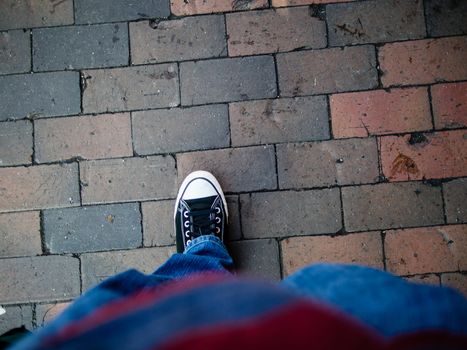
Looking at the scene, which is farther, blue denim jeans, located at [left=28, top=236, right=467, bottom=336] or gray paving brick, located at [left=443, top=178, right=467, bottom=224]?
gray paving brick, located at [left=443, top=178, right=467, bottom=224]

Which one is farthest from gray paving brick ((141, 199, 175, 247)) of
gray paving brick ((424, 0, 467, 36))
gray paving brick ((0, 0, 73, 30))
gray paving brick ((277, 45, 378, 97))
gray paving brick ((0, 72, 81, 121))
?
gray paving brick ((424, 0, 467, 36))

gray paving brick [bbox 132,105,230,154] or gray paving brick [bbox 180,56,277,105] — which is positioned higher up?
gray paving brick [bbox 180,56,277,105]

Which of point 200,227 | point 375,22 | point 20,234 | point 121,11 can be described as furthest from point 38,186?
point 375,22

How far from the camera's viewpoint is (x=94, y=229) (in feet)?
7.12

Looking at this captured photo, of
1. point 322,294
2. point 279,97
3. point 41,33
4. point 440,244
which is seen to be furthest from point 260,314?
point 41,33

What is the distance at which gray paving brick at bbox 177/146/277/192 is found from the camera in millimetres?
2170

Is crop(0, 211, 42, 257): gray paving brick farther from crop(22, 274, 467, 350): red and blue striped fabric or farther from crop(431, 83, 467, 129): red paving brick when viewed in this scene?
crop(431, 83, 467, 129): red paving brick

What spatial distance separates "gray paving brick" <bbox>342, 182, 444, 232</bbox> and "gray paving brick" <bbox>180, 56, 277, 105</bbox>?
667 millimetres

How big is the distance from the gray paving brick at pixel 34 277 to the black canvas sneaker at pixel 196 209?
1.82 feet

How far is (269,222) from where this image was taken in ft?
7.10

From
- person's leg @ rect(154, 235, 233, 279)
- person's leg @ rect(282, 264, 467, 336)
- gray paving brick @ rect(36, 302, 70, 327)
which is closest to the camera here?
person's leg @ rect(282, 264, 467, 336)

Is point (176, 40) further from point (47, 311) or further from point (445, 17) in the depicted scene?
point (47, 311)

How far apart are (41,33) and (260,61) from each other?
111cm

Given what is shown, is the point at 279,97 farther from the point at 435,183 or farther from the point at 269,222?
the point at 435,183
